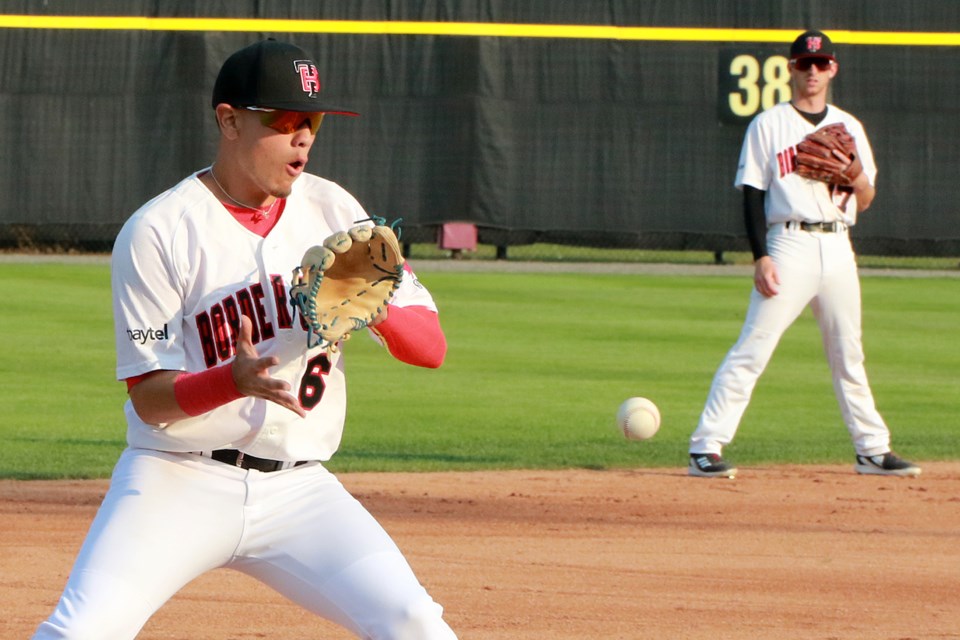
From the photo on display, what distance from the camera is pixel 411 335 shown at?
3.17 metres

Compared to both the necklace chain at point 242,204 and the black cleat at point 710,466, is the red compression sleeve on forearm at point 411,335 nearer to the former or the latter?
the necklace chain at point 242,204

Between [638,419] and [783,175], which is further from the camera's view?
[638,419]

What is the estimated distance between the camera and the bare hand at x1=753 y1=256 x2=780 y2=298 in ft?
22.9

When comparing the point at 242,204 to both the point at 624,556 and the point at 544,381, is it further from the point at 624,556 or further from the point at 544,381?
the point at 544,381

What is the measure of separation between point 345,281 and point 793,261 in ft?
14.1

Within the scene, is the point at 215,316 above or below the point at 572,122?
below

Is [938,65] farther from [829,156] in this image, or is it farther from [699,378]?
[829,156]

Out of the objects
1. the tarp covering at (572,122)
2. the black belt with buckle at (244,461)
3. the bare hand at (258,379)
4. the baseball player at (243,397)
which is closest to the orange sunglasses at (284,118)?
the baseball player at (243,397)

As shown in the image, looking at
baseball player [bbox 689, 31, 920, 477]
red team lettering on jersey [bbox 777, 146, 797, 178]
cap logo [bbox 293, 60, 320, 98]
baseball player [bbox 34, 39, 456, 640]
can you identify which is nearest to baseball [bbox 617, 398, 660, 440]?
baseball player [bbox 689, 31, 920, 477]

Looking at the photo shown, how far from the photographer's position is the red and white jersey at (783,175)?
708cm

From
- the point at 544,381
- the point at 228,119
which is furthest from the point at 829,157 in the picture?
the point at 228,119

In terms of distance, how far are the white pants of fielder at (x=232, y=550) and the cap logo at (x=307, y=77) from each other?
807mm

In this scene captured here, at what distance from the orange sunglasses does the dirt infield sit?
2027mm

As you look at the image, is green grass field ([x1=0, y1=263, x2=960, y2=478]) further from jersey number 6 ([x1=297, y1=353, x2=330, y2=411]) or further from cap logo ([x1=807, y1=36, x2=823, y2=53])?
jersey number 6 ([x1=297, y1=353, x2=330, y2=411])
